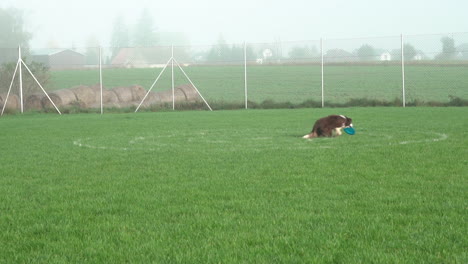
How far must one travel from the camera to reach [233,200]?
18.7ft

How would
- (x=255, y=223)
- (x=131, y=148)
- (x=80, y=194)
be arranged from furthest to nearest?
(x=131, y=148) < (x=80, y=194) < (x=255, y=223)

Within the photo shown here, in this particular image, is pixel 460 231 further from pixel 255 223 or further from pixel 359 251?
pixel 255 223

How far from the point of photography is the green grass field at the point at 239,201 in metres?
4.14

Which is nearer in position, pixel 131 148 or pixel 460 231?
pixel 460 231

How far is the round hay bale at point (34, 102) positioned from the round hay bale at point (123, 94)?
294 centimetres

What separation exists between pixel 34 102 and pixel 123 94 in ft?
11.3

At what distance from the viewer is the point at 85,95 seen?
968 inches

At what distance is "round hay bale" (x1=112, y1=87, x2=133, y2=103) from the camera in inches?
1003

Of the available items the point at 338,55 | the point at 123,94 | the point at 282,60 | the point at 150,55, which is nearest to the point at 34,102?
the point at 123,94

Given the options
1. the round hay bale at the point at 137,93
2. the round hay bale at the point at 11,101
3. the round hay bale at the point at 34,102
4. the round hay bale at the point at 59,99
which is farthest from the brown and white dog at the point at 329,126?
the round hay bale at the point at 137,93

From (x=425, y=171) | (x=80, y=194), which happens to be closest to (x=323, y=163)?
(x=425, y=171)

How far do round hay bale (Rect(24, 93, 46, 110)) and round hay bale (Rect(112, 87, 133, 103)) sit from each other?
9.65 feet

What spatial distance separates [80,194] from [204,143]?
4718mm

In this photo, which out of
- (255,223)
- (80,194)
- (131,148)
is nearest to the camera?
(255,223)
